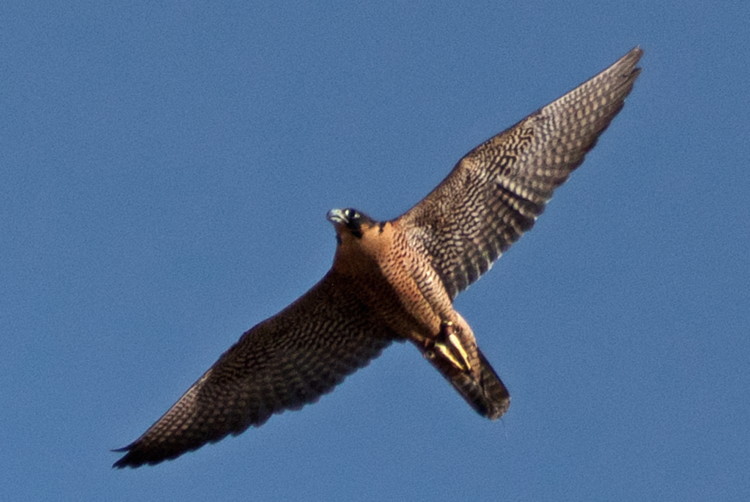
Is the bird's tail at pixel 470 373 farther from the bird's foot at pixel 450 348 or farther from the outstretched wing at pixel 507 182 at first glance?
the outstretched wing at pixel 507 182

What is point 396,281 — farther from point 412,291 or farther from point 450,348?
point 450,348

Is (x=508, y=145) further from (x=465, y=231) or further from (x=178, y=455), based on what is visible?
(x=178, y=455)

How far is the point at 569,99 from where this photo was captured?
1927cm

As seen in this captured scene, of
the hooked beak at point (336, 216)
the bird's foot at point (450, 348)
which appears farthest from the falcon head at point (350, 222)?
the bird's foot at point (450, 348)

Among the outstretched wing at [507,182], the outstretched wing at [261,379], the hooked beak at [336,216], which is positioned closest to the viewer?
the hooked beak at [336,216]

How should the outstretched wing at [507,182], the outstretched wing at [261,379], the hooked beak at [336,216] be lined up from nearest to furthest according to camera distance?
the hooked beak at [336,216], the outstretched wing at [507,182], the outstretched wing at [261,379]

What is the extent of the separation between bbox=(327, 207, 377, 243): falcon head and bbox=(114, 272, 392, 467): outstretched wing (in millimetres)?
1680

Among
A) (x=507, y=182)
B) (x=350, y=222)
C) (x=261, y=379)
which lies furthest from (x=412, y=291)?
(x=261, y=379)

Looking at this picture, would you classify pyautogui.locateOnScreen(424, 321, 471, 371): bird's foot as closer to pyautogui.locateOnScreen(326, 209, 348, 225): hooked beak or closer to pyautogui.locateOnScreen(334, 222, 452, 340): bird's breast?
pyautogui.locateOnScreen(334, 222, 452, 340): bird's breast

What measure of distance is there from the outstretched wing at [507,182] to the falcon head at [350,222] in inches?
36.5

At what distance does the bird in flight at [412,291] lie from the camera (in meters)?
18.8

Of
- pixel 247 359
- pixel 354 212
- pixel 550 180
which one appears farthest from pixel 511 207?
pixel 247 359

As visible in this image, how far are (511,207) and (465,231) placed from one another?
614 millimetres

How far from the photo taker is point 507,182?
759 inches
